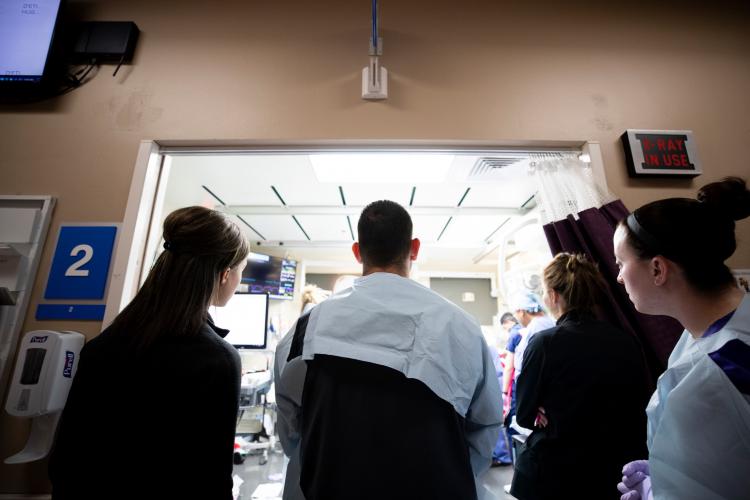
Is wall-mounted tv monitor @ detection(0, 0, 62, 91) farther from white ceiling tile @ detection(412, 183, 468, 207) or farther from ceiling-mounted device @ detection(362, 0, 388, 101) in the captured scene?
white ceiling tile @ detection(412, 183, 468, 207)

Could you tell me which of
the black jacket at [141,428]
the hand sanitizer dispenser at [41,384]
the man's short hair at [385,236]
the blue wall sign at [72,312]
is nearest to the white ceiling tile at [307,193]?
the blue wall sign at [72,312]

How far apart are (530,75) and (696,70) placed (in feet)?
2.90

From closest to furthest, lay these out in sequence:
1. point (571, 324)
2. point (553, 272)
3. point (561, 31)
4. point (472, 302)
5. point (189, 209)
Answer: point (189, 209) → point (571, 324) → point (553, 272) → point (561, 31) → point (472, 302)

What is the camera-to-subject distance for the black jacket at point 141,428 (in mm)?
701

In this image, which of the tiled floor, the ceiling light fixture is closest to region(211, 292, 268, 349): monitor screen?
the tiled floor

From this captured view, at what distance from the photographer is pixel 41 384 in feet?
3.97

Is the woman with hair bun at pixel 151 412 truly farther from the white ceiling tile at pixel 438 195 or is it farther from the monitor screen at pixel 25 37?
the white ceiling tile at pixel 438 195

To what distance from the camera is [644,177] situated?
155 cm

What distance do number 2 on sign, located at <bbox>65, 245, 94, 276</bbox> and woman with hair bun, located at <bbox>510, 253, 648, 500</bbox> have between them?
1899mm

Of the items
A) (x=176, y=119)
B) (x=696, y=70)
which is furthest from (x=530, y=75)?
(x=176, y=119)

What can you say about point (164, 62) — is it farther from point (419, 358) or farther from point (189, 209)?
point (419, 358)

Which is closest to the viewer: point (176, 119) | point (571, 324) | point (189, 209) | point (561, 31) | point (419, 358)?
point (419, 358)

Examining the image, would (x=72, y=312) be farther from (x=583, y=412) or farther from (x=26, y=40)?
(x=583, y=412)

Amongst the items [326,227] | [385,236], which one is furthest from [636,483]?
[326,227]
